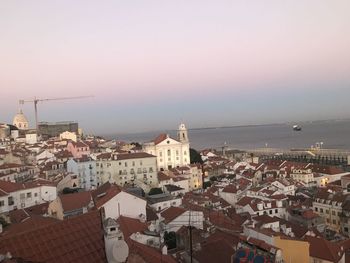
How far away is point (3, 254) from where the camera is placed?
5816mm

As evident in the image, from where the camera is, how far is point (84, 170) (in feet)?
144

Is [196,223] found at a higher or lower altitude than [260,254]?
lower

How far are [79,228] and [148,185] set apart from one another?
38805 mm

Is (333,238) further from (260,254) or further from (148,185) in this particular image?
(148,185)

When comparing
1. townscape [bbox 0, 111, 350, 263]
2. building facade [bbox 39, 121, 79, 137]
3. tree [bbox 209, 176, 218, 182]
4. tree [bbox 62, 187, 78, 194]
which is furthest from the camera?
building facade [bbox 39, 121, 79, 137]

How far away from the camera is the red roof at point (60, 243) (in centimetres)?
602

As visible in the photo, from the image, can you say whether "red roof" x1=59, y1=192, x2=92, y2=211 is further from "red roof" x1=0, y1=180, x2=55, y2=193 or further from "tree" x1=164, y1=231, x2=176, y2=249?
"tree" x1=164, y1=231, x2=176, y2=249

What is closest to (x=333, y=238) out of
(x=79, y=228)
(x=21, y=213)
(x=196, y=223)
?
(x=196, y=223)

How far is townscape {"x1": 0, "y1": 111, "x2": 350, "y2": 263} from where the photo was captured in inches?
253

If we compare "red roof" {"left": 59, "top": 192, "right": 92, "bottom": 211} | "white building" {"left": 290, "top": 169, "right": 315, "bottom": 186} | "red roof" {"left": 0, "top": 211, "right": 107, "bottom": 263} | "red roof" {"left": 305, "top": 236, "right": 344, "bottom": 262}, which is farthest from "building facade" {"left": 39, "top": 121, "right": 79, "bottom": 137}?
"red roof" {"left": 0, "top": 211, "right": 107, "bottom": 263}

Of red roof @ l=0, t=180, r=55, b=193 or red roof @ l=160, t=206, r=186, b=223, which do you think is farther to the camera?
red roof @ l=0, t=180, r=55, b=193

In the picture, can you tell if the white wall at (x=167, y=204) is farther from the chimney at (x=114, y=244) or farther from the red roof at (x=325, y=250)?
the chimney at (x=114, y=244)

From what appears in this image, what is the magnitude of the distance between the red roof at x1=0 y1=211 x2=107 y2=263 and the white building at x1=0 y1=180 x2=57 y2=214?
2273 centimetres

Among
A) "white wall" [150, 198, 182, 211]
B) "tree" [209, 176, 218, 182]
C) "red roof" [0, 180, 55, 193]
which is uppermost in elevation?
"red roof" [0, 180, 55, 193]
